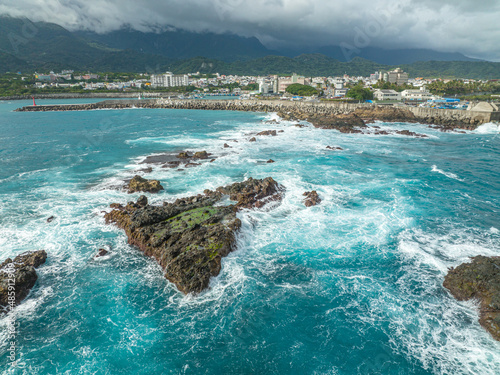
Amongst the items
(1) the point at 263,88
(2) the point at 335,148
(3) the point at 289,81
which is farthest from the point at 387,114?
(1) the point at 263,88

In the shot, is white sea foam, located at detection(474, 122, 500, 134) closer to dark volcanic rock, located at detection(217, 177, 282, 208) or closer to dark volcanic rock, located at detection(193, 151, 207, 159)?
dark volcanic rock, located at detection(193, 151, 207, 159)

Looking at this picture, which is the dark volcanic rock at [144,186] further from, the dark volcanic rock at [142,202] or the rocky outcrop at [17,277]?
the rocky outcrop at [17,277]

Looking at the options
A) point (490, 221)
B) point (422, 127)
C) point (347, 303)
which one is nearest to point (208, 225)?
point (347, 303)

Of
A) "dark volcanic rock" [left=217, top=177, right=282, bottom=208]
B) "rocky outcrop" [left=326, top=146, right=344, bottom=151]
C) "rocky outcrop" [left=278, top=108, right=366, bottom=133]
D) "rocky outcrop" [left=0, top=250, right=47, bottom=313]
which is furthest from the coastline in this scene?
"rocky outcrop" [left=0, top=250, right=47, bottom=313]

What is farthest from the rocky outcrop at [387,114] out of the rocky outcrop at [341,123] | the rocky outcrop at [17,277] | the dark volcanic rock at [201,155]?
the rocky outcrop at [17,277]

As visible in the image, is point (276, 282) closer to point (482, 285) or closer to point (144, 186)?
point (482, 285)

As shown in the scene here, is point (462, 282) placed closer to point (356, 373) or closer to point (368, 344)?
point (368, 344)
